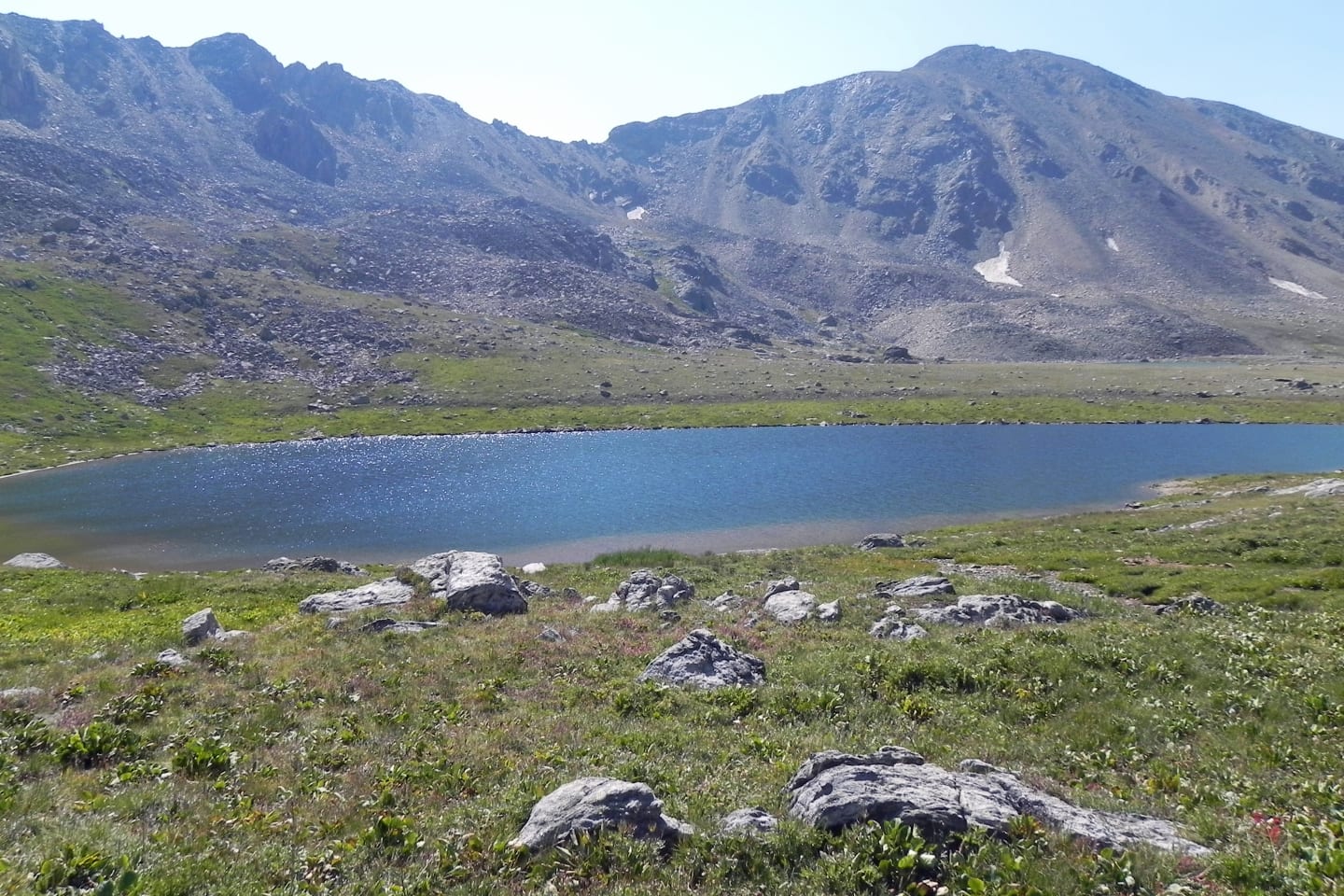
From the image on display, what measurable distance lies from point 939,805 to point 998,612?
58.5ft

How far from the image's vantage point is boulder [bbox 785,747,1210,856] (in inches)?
397

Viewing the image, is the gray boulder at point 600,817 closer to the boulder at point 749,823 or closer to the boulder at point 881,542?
the boulder at point 749,823

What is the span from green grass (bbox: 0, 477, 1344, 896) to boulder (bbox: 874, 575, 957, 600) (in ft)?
12.0

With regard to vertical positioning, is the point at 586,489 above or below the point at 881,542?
below

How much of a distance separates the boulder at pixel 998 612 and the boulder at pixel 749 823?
16.5 m

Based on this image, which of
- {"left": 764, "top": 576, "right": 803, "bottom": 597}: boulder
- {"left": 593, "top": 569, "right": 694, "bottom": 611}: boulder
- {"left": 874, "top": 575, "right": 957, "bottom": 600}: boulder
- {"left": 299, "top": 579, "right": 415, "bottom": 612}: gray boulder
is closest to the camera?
{"left": 299, "top": 579, "right": 415, "bottom": 612}: gray boulder

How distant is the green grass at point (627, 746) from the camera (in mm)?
9500

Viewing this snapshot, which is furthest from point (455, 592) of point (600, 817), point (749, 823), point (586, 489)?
point (586, 489)

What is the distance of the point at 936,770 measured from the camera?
11.6m

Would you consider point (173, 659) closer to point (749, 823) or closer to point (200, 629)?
point (200, 629)

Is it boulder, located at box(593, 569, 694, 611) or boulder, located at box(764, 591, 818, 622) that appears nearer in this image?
boulder, located at box(764, 591, 818, 622)

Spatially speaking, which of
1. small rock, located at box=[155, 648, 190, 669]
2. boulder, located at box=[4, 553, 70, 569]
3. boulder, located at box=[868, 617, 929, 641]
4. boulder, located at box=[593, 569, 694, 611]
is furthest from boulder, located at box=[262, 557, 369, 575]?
boulder, located at box=[868, 617, 929, 641]

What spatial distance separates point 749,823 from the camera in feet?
35.1

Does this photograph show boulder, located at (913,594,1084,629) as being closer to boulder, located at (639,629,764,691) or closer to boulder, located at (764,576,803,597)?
boulder, located at (764,576,803,597)
